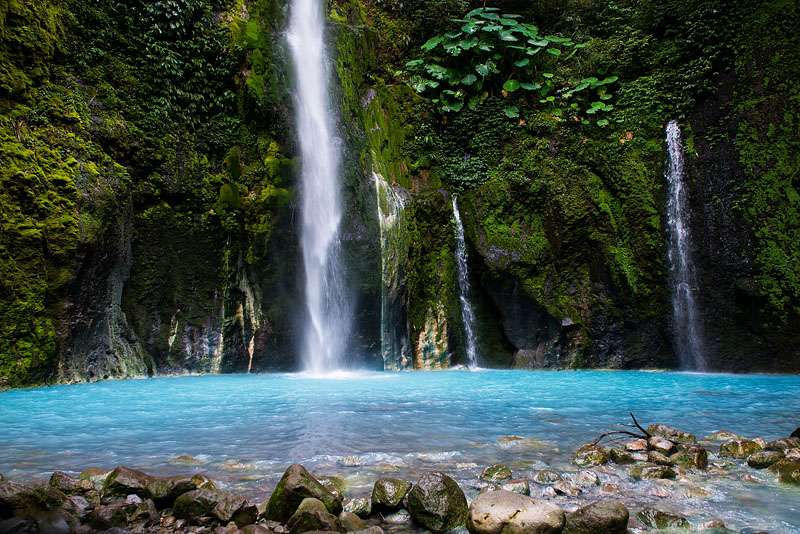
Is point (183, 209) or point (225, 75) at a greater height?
→ point (225, 75)

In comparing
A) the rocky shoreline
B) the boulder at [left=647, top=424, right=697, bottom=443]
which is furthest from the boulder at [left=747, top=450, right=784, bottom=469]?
the boulder at [left=647, top=424, right=697, bottom=443]

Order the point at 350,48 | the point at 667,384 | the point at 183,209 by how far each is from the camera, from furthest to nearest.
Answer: the point at 350,48, the point at 183,209, the point at 667,384

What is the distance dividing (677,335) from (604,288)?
184 centimetres

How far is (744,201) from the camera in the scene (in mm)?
11047

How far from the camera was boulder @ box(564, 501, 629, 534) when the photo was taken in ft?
7.87

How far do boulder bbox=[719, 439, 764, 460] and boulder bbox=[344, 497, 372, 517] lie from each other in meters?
2.70

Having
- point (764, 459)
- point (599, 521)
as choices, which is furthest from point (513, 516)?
point (764, 459)

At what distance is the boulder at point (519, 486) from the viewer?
3.07 m

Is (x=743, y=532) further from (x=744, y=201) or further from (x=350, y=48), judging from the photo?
(x=350, y=48)

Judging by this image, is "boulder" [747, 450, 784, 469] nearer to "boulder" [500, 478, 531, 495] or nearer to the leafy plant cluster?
"boulder" [500, 478, 531, 495]

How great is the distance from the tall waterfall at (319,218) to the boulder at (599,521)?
8.98m

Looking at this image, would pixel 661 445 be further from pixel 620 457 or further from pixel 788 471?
pixel 788 471

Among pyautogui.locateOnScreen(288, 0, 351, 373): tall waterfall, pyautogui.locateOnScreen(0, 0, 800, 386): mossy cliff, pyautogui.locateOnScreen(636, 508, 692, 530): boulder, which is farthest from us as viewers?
pyautogui.locateOnScreen(288, 0, 351, 373): tall waterfall

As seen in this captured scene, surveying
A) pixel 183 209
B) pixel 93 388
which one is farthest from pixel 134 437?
pixel 183 209
